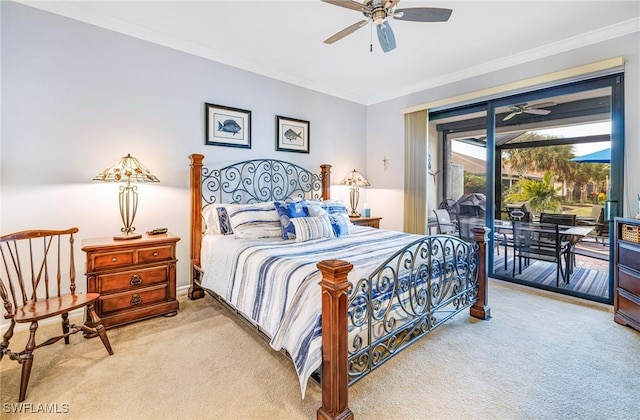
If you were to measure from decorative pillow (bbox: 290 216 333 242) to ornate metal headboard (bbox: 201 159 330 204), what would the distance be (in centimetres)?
113

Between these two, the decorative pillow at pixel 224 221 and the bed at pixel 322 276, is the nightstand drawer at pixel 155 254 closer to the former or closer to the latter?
the bed at pixel 322 276

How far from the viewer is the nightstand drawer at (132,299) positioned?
Result: 2.50 metres

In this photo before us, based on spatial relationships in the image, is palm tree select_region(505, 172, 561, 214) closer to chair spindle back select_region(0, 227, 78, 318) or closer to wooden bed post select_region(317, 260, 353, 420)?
wooden bed post select_region(317, 260, 353, 420)

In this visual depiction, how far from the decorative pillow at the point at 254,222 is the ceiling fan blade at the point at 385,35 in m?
1.90

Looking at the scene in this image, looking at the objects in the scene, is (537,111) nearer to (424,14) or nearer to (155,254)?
(424,14)

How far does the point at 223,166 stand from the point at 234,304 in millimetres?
1873

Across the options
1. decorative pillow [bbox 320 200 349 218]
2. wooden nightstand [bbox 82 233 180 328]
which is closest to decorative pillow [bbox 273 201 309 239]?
decorative pillow [bbox 320 200 349 218]

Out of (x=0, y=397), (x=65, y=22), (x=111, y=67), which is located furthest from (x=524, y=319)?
(x=65, y=22)

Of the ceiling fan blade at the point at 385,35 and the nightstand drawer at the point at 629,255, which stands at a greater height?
the ceiling fan blade at the point at 385,35

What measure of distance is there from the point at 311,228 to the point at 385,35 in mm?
1801

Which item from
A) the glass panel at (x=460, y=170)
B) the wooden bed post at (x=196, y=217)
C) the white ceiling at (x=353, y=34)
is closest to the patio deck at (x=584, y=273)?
the glass panel at (x=460, y=170)

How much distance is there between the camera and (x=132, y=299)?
2.63 meters

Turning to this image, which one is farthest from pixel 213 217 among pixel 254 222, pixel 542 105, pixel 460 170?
pixel 542 105

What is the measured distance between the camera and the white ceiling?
265cm
